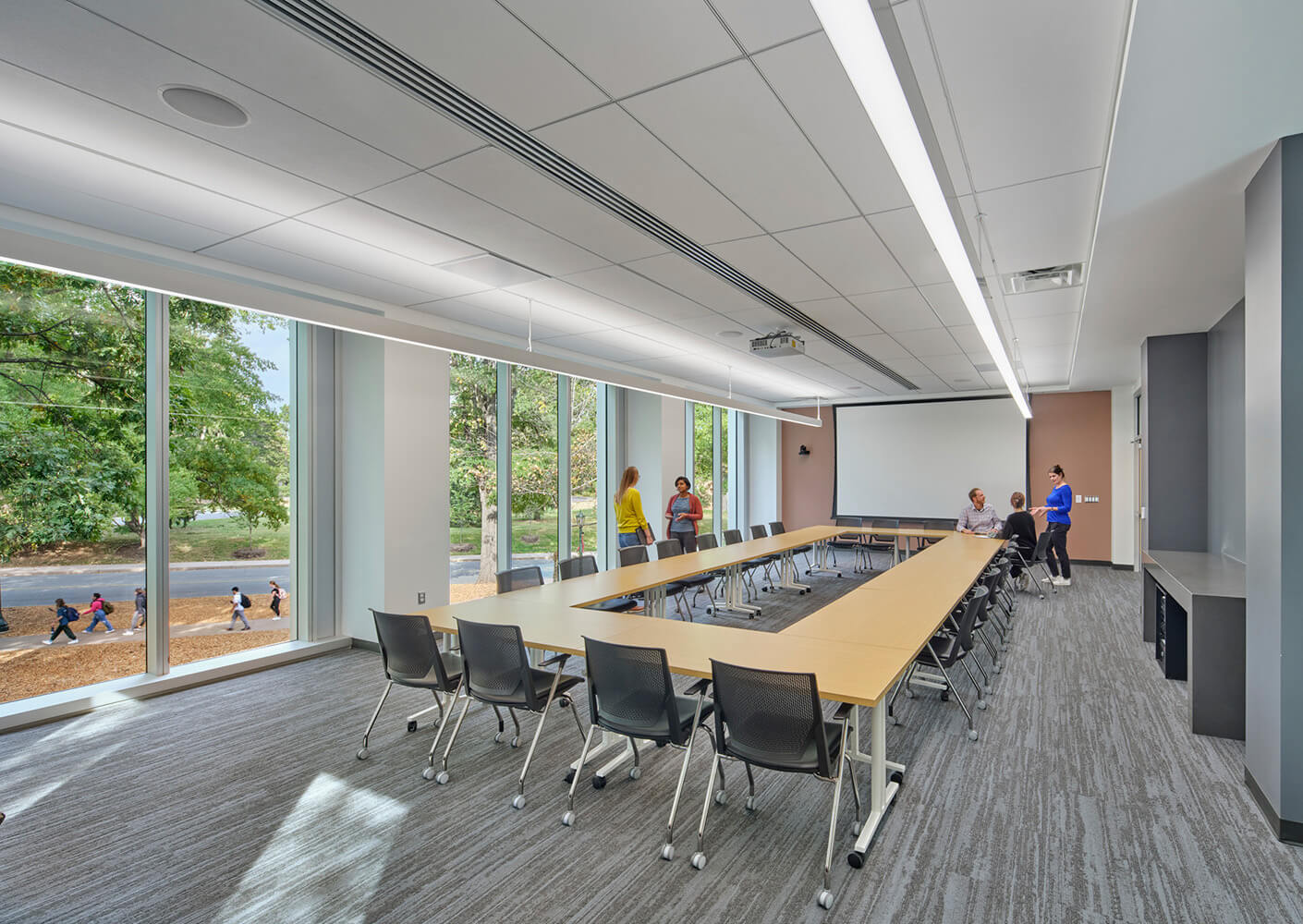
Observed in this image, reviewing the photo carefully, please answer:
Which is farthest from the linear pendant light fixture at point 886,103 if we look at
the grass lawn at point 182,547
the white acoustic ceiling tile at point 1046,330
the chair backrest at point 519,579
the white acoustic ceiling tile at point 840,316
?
the grass lawn at point 182,547

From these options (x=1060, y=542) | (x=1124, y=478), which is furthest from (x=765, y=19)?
(x=1124, y=478)

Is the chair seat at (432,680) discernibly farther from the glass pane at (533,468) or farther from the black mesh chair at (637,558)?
the glass pane at (533,468)

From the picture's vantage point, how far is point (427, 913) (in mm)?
2320

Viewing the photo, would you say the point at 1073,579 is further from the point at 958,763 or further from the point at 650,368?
the point at 958,763

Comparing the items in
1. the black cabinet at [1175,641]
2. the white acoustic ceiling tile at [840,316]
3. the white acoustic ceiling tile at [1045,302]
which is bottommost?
the black cabinet at [1175,641]

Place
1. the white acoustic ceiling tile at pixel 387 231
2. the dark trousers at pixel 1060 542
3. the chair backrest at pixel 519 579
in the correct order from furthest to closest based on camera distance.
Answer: the dark trousers at pixel 1060 542 → the chair backrest at pixel 519 579 → the white acoustic ceiling tile at pixel 387 231

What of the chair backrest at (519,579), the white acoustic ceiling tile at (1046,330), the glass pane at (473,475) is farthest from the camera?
the glass pane at (473,475)

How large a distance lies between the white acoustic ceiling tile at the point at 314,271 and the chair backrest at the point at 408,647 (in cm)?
258

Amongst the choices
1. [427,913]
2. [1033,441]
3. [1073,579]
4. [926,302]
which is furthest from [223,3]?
[1033,441]

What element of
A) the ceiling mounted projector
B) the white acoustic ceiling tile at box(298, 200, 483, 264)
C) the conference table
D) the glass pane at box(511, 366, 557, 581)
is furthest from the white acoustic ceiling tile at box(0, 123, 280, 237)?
the ceiling mounted projector

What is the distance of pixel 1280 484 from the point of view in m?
2.74

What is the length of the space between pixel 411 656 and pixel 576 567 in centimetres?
229

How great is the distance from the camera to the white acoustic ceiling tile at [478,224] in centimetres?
337

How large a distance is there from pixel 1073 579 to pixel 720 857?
29.6ft
